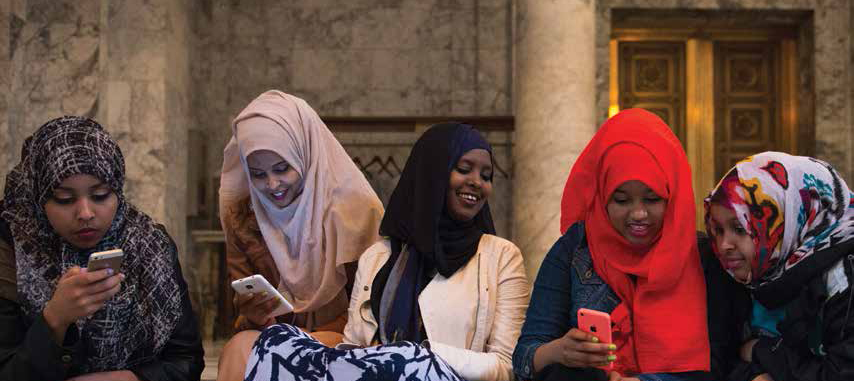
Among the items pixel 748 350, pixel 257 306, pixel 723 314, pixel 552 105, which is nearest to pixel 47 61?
pixel 552 105

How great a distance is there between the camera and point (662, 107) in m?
9.05

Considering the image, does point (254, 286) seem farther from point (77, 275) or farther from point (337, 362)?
point (77, 275)

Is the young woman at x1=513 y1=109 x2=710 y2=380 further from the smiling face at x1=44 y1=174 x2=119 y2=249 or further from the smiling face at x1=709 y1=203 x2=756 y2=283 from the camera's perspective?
the smiling face at x1=44 y1=174 x2=119 y2=249

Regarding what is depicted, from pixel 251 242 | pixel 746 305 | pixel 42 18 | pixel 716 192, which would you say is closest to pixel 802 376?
pixel 746 305

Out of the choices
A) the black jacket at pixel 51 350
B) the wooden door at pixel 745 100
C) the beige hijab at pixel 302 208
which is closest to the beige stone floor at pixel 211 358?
the beige hijab at pixel 302 208

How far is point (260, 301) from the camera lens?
3156 millimetres

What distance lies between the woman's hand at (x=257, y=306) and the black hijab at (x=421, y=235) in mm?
397

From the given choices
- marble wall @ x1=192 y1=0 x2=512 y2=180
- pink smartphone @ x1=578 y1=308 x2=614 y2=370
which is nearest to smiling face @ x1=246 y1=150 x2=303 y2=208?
pink smartphone @ x1=578 y1=308 x2=614 y2=370

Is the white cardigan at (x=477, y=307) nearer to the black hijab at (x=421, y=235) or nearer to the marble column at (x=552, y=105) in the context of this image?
the black hijab at (x=421, y=235)

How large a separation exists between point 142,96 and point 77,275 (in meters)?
4.98

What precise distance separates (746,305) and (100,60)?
603 cm

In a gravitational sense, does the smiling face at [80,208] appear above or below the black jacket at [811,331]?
above

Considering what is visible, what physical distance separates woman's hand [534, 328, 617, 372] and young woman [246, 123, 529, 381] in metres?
0.30

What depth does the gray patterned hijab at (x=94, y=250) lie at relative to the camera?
287 centimetres
